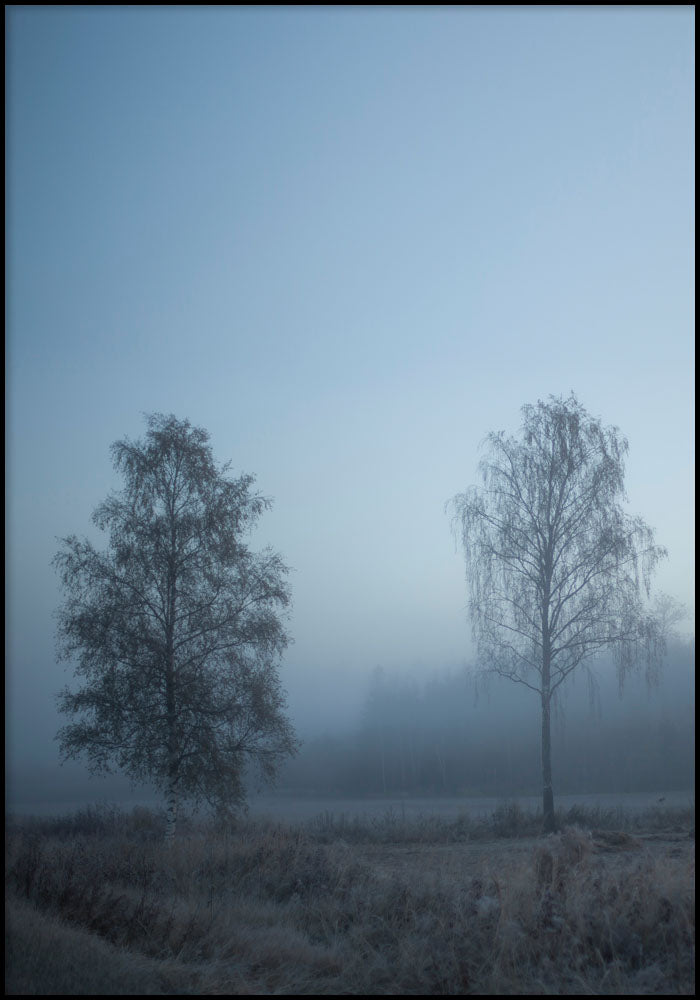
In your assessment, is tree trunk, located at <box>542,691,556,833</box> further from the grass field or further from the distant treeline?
the distant treeline

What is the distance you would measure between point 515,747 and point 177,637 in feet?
109

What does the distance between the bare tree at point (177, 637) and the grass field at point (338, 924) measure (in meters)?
4.54

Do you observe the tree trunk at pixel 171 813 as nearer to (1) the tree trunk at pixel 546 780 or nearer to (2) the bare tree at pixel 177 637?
(2) the bare tree at pixel 177 637

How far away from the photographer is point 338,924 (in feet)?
32.4

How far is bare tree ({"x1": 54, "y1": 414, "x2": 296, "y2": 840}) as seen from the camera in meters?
18.4

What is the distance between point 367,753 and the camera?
51719 mm

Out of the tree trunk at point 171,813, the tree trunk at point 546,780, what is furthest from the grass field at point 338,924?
the tree trunk at point 546,780

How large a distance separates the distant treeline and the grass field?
20962mm

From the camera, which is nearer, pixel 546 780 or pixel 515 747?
pixel 546 780

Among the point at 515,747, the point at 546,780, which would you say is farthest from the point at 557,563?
the point at 515,747

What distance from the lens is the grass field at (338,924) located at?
24.7 ft

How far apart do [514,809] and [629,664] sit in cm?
496

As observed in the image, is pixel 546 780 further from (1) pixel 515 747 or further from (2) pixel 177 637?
(1) pixel 515 747

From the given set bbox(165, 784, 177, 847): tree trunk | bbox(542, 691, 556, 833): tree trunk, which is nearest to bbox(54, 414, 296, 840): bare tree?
bbox(165, 784, 177, 847): tree trunk
